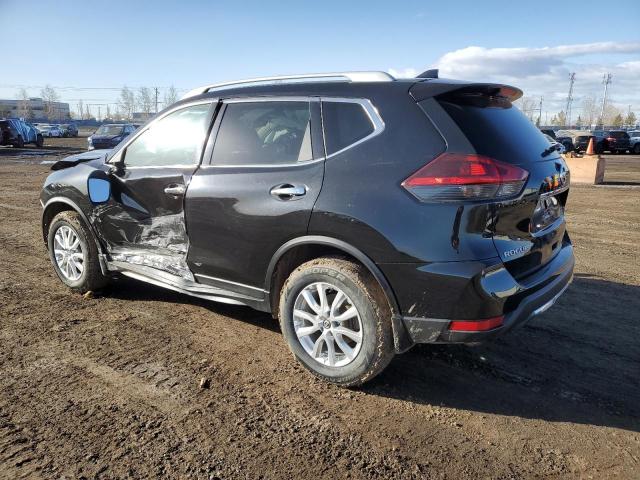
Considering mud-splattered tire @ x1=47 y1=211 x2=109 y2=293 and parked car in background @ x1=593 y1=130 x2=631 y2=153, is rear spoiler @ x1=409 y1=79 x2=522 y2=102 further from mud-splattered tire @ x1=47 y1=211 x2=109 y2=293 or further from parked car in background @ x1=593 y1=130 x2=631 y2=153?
parked car in background @ x1=593 y1=130 x2=631 y2=153

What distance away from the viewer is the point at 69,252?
16.0 feet

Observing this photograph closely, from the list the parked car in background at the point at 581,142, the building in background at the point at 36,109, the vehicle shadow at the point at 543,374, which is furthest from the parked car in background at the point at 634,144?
the building in background at the point at 36,109

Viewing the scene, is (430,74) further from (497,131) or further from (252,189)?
Result: (252,189)

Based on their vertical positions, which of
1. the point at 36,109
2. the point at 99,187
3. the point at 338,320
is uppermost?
the point at 36,109

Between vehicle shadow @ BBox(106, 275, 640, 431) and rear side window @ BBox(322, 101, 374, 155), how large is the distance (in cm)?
157

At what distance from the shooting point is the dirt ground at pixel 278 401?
2.53 meters

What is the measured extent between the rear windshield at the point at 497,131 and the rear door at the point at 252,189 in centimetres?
88

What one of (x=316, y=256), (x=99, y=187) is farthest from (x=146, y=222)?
(x=316, y=256)

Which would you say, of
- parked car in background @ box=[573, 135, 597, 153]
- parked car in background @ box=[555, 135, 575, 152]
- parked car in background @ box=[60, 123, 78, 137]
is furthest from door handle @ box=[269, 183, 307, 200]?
parked car in background @ box=[60, 123, 78, 137]

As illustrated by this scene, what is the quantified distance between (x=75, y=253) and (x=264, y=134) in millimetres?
2448

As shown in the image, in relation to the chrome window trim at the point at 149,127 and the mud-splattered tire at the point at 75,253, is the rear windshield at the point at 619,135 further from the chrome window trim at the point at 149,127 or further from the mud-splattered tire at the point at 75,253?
the mud-splattered tire at the point at 75,253

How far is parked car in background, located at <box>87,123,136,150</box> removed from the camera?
853 inches

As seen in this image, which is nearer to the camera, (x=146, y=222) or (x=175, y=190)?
(x=175, y=190)

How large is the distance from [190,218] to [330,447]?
199cm
